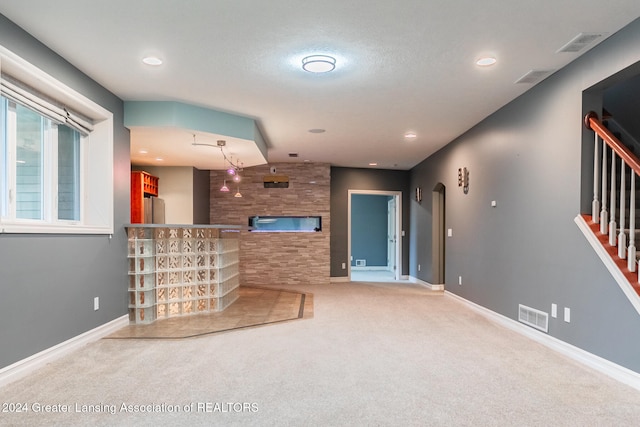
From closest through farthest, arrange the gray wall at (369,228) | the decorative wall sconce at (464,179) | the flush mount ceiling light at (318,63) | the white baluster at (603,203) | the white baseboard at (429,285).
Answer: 1. the white baluster at (603,203)
2. the flush mount ceiling light at (318,63)
3. the decorative wall sconce at (464,179)
4. the white baseboard at (429,285)
5. the gray wall at (369,228)

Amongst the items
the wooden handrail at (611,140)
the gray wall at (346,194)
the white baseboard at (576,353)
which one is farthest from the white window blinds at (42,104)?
the gray wall at (346,194)

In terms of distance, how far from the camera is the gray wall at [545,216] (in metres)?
3.11

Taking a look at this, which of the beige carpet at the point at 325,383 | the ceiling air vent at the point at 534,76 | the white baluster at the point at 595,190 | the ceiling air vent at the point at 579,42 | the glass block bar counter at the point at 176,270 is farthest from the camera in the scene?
the glass block bar counter at the point at 176,270

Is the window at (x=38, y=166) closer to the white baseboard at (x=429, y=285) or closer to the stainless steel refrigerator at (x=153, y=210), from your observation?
the stainless steel refrigerator at (x=153, y=210)

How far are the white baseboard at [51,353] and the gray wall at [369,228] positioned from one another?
7919 millimetres

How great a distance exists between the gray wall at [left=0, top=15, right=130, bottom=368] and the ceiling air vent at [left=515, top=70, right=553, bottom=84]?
4.21 metres

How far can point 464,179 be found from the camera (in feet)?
19.9

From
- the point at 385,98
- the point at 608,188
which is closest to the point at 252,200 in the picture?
the point at 385,98

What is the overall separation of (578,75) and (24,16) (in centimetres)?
433

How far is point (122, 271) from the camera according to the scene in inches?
182

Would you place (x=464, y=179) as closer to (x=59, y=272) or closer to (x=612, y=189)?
(x=612, y=189)

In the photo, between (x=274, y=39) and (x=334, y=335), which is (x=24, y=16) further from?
(x=334, y=335)

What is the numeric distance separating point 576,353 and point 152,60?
4.41 metres

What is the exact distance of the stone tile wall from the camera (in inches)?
342
